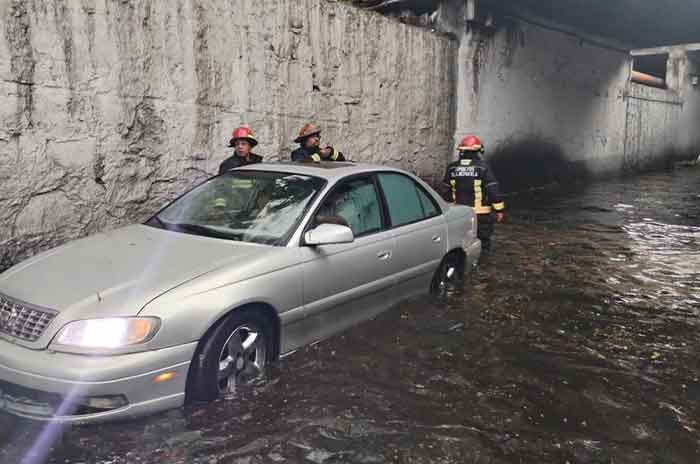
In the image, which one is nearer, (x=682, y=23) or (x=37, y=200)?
(x=37, y=200)

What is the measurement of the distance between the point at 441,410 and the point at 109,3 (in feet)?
17.1

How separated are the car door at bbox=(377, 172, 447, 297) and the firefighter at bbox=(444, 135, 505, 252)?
1698 mm

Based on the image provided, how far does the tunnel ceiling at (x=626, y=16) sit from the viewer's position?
13.1 metres

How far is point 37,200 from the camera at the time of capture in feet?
19.1

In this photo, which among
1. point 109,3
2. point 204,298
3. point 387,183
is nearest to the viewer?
point 204,298

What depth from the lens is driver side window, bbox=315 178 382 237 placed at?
4266mm

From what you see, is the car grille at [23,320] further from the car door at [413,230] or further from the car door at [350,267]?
the car door at [413,230]

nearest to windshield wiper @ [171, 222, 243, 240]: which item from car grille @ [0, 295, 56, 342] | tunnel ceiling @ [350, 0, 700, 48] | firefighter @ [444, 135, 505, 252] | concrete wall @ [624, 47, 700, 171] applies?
car grille @ [0, 295, 56, 342]

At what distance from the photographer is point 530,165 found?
14.0 meters

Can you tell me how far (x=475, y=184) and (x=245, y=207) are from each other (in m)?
3.47

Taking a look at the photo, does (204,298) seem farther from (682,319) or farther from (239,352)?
(682,319)

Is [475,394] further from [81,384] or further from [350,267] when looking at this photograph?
[81,384]

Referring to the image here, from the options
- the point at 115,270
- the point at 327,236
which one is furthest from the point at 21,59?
the point at 327,236

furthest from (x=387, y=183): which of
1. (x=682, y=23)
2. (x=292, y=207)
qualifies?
(x=682, y=23)
